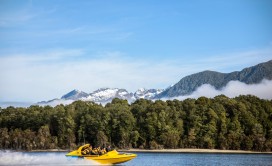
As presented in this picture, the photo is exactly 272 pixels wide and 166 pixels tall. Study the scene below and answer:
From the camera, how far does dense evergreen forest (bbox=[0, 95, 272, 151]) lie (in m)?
131

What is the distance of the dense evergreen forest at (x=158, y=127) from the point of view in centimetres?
13100

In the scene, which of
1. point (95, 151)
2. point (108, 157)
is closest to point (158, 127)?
point (95, 151)

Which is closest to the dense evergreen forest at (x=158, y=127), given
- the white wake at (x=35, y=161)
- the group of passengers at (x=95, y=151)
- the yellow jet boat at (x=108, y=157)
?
the group of passengers at (x=95, y=151)

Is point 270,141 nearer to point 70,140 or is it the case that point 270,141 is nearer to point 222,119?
point 222,119

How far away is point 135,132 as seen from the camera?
13175cm

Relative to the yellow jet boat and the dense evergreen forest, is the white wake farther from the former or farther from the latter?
the dense evergreen forest

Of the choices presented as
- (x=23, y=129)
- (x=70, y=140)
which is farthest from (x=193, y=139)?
(x=23, y=129)

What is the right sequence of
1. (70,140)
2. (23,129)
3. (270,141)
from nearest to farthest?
(270,141)
(70,140)
(23,129)

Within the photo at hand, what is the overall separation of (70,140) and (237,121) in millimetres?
48702

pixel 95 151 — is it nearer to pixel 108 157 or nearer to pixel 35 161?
pixel 108 157

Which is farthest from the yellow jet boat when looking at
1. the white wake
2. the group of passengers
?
the white wake

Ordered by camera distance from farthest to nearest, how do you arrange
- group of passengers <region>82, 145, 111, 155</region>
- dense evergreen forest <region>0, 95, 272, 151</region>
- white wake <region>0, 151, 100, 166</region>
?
dense evergreen forest <region>0, 95, 272, 151</region> < group of passengers <region>82, 145, 111, 155</region> < white wake <region>0, 151, 100, 166</region>

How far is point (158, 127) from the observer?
13188cm

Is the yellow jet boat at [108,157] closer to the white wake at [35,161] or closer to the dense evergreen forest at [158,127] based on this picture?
the white wake at [35,161]
